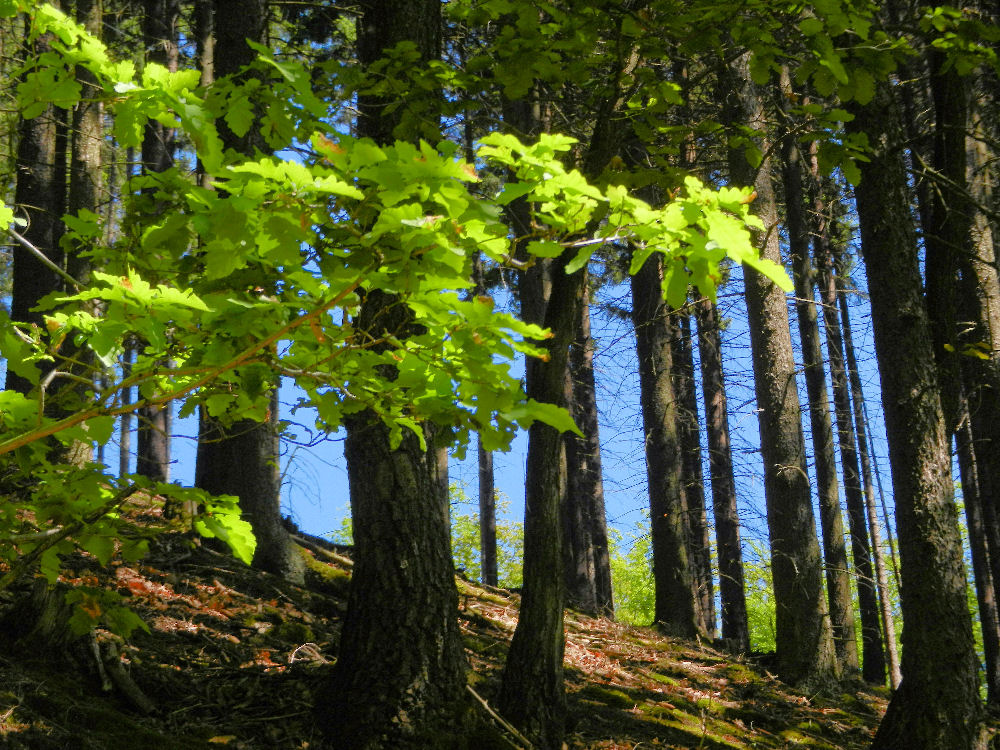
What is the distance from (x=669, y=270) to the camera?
212 centimetres

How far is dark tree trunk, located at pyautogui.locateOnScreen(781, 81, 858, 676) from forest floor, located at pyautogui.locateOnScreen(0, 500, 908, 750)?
3.90 feet

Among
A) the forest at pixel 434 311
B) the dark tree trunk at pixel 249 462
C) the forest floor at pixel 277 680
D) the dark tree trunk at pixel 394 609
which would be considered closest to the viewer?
the forest at pixel 434 311

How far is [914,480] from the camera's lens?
4992mm

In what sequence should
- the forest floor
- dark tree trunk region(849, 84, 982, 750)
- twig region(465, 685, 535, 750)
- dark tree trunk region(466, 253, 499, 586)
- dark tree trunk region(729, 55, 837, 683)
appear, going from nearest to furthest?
1. the forest floor
2. twig region(465, 685, 535, 750)
3. dark tree trunk region(849, 84, 982, 750)
4. dark tree trunk region(729, 55, 837, 683)
5. dark tree trunk region(466, 253, 499, 586)

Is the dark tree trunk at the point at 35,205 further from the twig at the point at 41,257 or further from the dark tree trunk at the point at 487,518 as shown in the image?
the dark tree trunk at the point at 487,518

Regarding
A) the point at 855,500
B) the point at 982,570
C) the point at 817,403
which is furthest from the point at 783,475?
the point at 855,500

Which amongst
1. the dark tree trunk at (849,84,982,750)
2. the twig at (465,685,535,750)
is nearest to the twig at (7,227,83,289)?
the twig at (465,685,535,750)

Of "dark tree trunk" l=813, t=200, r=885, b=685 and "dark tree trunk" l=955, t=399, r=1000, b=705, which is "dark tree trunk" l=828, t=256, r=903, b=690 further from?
"dark tree trunk" l=955, t=399, r=1000, b=705

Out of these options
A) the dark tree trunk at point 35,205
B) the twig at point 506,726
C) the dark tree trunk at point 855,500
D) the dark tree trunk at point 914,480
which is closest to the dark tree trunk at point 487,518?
the dark tree trunk at point 855,500

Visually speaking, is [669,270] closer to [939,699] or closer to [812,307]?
[939,699]

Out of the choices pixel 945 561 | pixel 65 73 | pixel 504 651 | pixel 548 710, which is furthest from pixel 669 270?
pixel 504 651

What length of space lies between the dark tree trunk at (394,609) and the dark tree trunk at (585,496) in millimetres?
7756

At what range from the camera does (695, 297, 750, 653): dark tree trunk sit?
13578 millimetres

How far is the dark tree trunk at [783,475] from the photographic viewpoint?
7930 mm
